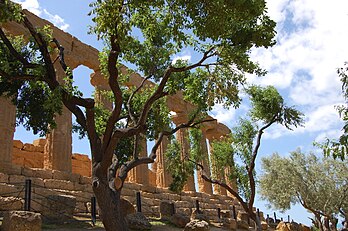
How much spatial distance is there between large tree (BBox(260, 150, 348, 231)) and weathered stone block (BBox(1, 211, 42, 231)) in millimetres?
26038

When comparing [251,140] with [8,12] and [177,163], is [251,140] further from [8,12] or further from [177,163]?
[8,12]

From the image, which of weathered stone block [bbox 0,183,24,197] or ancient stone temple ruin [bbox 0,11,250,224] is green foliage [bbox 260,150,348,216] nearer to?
ancient stone temple ruin [bbox 0,11,250,224]

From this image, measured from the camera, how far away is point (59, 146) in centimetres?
2044

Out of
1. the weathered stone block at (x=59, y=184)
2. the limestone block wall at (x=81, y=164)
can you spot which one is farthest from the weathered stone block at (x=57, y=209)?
the limestone block wall at (x=81, y=164)

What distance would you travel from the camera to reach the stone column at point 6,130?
17609 mm

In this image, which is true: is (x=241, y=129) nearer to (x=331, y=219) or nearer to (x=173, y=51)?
(x=173, y=51)

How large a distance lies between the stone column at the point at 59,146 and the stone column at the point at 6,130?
2227 millimetres

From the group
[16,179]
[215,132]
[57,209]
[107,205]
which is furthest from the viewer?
[215,132]

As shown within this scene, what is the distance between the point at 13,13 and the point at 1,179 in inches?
345

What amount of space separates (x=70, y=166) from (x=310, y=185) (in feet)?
71.5

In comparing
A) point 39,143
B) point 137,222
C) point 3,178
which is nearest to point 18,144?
point 39,143

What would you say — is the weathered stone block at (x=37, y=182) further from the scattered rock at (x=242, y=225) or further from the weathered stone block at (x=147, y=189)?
the scattered rock at (x=242, y=225)

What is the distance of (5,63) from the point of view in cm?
1121

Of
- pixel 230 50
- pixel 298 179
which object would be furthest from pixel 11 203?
pixel 298 179
